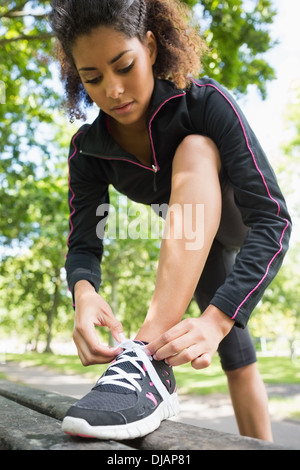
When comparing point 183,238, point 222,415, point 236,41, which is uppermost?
point 236,41

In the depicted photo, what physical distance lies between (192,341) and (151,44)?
1.07 metres

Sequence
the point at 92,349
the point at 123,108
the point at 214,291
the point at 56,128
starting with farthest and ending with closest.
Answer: the point at 56,128, the point at 214,291, the point at 123,108, the point at 92,349

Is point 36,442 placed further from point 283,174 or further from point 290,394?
point 283,174

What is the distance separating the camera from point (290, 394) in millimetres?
5332

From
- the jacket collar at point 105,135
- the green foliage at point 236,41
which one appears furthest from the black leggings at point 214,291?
the green foliage at point 236,41

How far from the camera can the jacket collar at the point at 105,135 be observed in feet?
5.11

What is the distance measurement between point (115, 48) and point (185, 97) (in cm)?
31

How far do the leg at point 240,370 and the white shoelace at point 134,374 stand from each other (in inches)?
25.7

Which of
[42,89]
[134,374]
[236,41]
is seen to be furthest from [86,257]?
[42,89]

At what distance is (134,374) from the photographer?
108 centimetres

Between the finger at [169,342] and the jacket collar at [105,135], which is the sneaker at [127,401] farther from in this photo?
the jacket collar at [105,135]

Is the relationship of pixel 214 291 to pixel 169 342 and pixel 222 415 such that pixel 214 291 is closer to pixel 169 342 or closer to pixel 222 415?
pixel 169 342

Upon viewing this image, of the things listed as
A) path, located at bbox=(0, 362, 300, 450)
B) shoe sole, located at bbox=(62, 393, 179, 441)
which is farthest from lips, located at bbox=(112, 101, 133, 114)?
path, located at bbox=(0, 362, 300, 450)

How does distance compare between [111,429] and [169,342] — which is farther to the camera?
[169,342]
